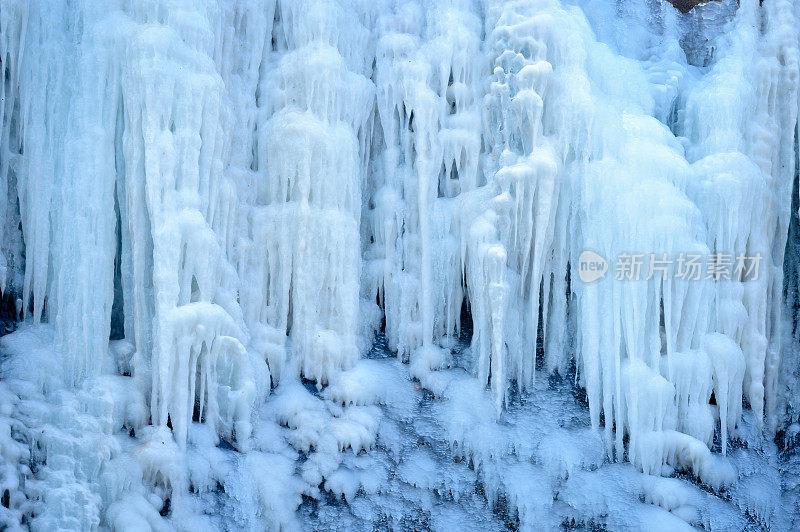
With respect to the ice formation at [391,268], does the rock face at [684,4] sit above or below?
above

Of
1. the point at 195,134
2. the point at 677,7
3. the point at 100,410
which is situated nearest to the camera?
the point at 100,410

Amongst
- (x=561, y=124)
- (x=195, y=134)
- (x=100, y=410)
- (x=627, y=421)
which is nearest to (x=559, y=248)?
(x=561, y=124)

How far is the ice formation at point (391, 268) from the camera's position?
651cm

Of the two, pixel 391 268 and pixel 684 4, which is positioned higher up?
A: pixel 684 4

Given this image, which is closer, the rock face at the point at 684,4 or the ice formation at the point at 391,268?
the ice formation at the point at 391,268

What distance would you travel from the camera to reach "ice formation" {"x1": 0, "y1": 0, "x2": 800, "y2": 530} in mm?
6508

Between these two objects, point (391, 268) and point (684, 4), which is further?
point (684, 4)

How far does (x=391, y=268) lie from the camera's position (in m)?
8.96

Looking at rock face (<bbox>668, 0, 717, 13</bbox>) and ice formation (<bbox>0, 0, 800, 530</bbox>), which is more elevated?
rock face (<bbox>668, 0, 717, 13</bbox>)

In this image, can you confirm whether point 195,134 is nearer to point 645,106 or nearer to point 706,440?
point 645,106

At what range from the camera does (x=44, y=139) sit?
21.7 ft

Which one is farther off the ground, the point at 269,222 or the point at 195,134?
the point at 195,134

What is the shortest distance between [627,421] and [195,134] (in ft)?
19.3

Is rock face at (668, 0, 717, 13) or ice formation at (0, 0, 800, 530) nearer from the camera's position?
ice formation at (0, 0, 800, 530)
